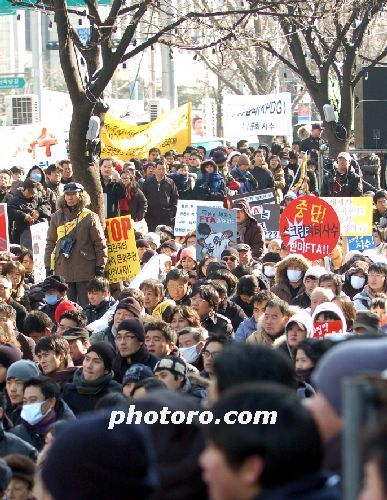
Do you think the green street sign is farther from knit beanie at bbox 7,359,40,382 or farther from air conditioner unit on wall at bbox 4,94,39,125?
knit beanie at bbox 7,359,40,382

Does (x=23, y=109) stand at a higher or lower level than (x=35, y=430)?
higher

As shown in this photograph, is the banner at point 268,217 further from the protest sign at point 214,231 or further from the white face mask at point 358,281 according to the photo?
the white face mask at point 358,281

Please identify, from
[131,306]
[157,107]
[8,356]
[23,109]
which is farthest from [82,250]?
[157,107]

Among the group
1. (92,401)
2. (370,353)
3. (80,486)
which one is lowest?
(92,401)

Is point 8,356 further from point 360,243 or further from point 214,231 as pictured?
point 360,243

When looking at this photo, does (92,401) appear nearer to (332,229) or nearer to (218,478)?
(218,478)

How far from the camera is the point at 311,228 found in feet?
40.5

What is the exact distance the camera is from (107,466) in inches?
105

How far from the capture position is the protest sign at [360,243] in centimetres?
1449

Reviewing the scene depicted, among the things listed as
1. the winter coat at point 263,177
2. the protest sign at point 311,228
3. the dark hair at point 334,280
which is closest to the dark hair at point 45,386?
the dark hair at point 334,280

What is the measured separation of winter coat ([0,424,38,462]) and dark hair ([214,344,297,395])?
9.53 ft

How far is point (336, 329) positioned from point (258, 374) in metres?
4.84

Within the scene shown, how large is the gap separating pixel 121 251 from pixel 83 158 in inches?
50.2

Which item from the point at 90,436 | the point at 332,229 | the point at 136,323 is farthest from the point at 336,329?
the point at 90,436
